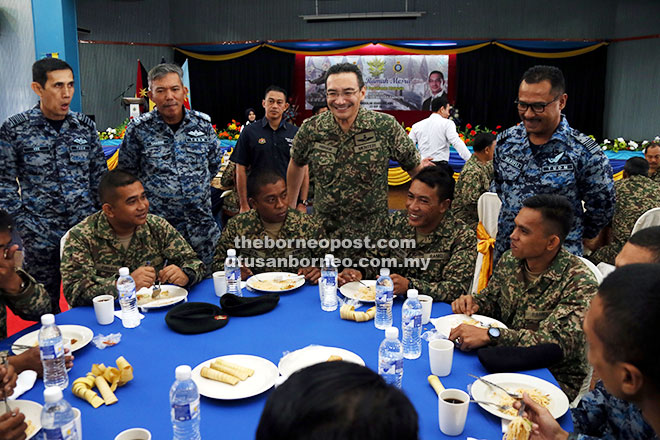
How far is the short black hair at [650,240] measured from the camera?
5.39 feet

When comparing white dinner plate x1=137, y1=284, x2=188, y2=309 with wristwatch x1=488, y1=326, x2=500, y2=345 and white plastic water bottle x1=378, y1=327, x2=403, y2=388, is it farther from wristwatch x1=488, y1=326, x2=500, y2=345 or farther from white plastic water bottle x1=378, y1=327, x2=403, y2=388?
wristwatch x1=488, y1=326, x2=500, y2=345

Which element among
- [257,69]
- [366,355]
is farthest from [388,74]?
[366,355]

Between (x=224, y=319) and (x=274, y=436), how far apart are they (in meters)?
1.39

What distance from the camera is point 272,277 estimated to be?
255 cm

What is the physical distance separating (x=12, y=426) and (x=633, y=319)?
1425 millimetres

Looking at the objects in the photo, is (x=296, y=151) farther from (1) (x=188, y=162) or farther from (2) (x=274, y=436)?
(2) (x=274, y=436)

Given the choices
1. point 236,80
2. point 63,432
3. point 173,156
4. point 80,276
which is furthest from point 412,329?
point 236,80

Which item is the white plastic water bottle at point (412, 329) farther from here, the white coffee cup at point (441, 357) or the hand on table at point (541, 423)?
the hand on table at point (541, 423)

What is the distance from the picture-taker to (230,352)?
1.75 meters

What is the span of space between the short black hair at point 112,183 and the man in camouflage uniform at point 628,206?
349cm

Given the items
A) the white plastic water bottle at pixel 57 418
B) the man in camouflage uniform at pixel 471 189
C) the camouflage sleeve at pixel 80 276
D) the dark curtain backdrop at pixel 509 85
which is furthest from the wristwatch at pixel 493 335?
the dark curtain backdrop at pixel 509 85

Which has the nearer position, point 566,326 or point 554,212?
point 566,326

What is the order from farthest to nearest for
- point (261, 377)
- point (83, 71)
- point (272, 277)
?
1. point (83, 71)
2. point (272, 277)
3. point (261, 377)

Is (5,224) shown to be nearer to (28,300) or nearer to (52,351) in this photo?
(28,300)
